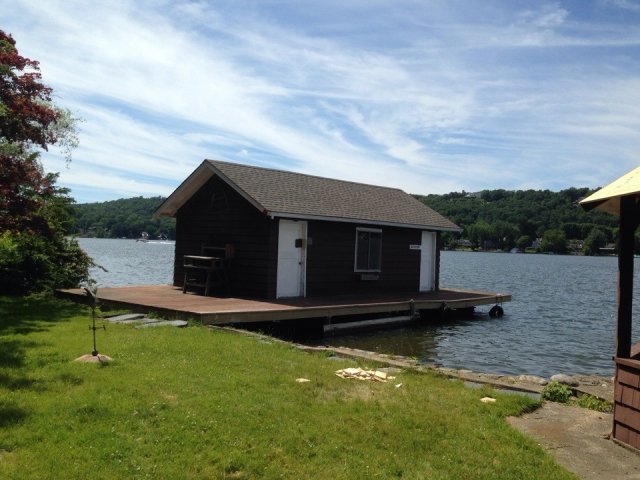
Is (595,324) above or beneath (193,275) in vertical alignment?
beneath

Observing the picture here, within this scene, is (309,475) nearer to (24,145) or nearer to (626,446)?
(626,446)

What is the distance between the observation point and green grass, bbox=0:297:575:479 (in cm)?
482

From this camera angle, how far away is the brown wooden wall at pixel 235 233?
628 inches

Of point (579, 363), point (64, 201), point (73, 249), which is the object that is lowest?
point (579, 363)

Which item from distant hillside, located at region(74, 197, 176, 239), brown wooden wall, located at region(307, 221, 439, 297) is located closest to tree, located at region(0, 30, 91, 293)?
brown wooden wall, located at region(307, 221, 439, 297)

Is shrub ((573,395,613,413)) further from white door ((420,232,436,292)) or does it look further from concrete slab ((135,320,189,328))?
white door ((420,232,436,292))

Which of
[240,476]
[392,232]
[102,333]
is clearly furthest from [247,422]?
[392,232]

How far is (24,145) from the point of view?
15.6 m

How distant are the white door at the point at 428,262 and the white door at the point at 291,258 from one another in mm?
6127

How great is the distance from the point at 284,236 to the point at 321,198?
2666 mm

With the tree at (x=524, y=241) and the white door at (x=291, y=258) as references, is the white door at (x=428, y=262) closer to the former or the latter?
the white door at (x=291, y=258)

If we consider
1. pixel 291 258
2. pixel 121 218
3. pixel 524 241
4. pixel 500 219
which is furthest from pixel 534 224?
pixel 291 258

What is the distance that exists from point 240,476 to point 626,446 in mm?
3874

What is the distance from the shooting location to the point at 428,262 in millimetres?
21781
